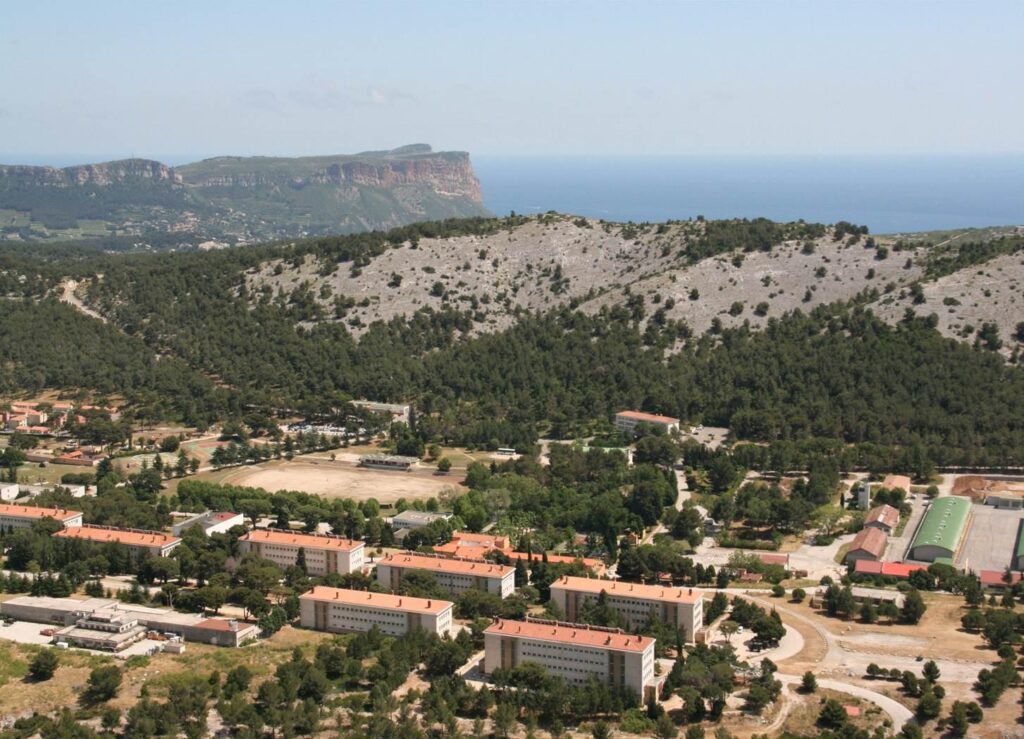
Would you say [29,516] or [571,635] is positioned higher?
[571,635]

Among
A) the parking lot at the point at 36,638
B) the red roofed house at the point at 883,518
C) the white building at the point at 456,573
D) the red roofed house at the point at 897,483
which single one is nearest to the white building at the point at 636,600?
the white building at the point at 456,573

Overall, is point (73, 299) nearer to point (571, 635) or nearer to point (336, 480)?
point (336, 480)

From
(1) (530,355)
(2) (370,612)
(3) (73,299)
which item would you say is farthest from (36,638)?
(3) (73,299)

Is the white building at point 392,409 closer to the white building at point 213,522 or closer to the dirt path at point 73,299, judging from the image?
the white building at point 213,522

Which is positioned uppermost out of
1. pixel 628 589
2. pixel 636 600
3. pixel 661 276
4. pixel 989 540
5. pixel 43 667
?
pixel 661 276

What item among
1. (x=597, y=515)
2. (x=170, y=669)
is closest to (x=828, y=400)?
(x=597, y=515)

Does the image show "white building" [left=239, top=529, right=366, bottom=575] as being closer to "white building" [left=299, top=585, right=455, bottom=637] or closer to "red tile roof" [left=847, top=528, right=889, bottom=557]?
"white building" [left=299, top=585, right=455, bottom=637]
